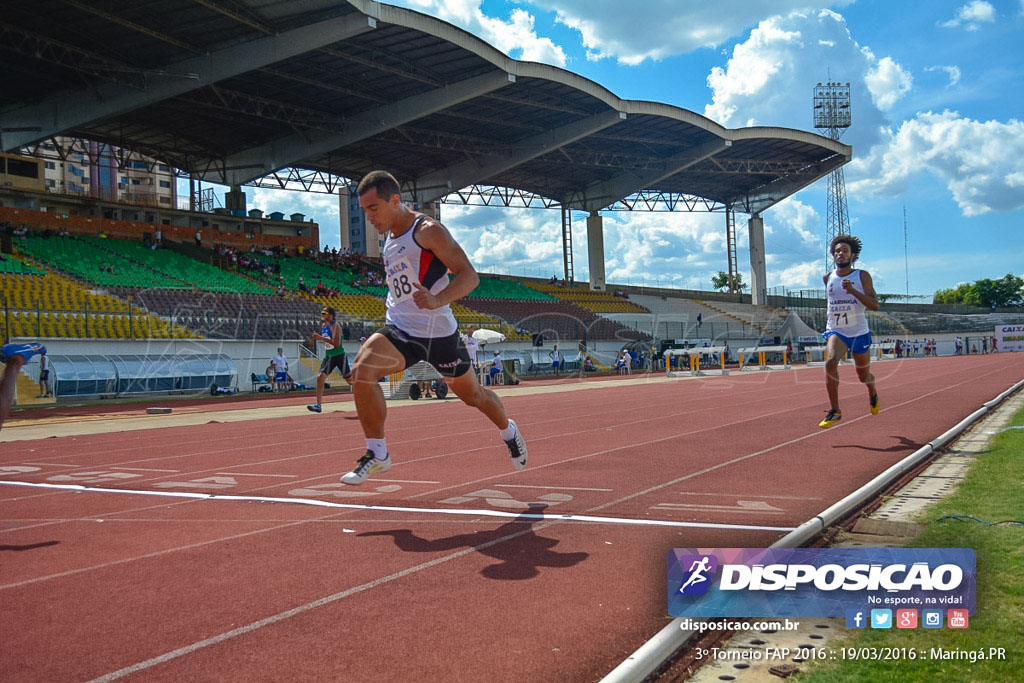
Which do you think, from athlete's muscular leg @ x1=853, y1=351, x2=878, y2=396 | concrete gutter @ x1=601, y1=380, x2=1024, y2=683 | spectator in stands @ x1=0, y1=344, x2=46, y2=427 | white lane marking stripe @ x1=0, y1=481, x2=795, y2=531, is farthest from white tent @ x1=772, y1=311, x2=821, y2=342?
spectator in stands @ x1=0, y1=344, x2=46, y2=427

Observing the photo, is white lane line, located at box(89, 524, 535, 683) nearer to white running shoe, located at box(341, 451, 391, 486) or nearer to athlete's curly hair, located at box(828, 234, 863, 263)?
white running shoe, located at box(341, 451, 391, 486)

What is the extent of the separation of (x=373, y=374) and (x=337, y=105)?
3650 centimetres

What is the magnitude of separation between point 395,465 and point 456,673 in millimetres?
5222

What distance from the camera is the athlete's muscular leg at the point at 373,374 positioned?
17.2 ft

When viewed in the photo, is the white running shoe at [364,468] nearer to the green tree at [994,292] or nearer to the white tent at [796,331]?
the white tent at [796,331]

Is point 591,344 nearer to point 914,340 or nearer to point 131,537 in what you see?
point 914,340

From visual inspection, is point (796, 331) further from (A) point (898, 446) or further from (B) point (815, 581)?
(B) point (815, 581)

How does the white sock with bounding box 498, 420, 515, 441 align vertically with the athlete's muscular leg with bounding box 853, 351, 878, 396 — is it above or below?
below

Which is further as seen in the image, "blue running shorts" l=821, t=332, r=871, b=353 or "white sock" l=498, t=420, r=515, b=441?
"blue running shorts" l=821, t=332, r=871, b=353

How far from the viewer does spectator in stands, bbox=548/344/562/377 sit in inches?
1592

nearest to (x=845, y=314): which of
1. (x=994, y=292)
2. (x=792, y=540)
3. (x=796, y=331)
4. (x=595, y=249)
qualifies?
(x=792, y=540)

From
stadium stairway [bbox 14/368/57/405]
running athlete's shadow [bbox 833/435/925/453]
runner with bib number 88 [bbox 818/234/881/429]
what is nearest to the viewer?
running athlete's shadow [bbox 833/435/925/453]

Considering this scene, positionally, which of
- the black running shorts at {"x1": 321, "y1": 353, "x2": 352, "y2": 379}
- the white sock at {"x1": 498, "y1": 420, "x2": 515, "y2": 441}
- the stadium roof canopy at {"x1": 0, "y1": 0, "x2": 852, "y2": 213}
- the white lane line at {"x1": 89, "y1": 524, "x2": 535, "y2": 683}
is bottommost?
the white lane line at {"x1": 89, "y1": 524, "x2": 535, "y2": 683}

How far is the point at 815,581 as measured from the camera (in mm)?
3336
